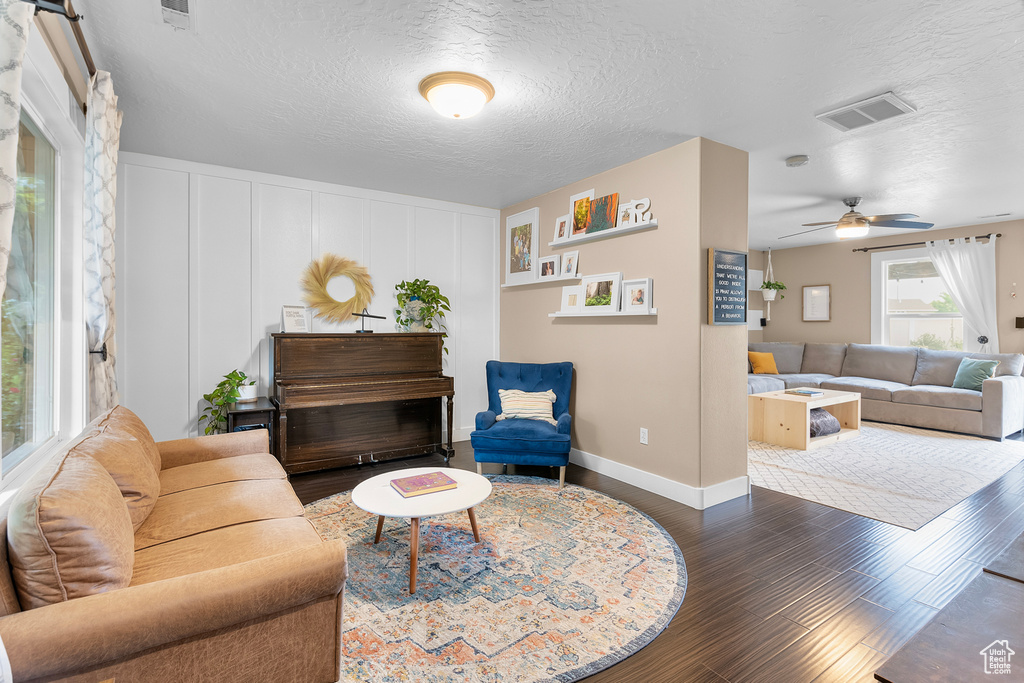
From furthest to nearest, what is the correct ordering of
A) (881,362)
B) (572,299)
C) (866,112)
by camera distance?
(881,362) → (572,299) → (866,112)

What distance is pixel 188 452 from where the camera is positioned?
2.65 metres

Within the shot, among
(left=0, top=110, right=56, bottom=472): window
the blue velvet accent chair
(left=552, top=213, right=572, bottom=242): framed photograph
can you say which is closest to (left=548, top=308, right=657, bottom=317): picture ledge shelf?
(left=552, top=213, right=572, bottom=242): framed photograph

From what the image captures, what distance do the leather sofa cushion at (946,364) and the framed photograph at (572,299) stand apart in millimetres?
4929

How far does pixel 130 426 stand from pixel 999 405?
7.38 metres

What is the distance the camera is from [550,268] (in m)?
4.58

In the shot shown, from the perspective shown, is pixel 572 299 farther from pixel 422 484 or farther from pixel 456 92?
pixel 422 484

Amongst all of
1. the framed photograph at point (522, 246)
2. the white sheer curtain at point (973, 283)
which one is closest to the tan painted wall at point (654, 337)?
the framed photograph at point (522, 246)

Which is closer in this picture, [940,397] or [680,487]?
[680,487]

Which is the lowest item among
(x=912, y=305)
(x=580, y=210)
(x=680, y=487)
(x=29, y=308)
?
(x=680, y=487)

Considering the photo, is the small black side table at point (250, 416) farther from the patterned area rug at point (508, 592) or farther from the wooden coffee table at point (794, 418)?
the wooden coffee table at point (794, 418)

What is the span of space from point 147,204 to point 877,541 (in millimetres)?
5418

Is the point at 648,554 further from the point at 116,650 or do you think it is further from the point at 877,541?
the point at 116,650

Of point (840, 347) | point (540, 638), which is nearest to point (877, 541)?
point (540, 638)

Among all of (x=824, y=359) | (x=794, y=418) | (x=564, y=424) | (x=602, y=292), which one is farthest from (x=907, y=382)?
(x=564, y=424)
